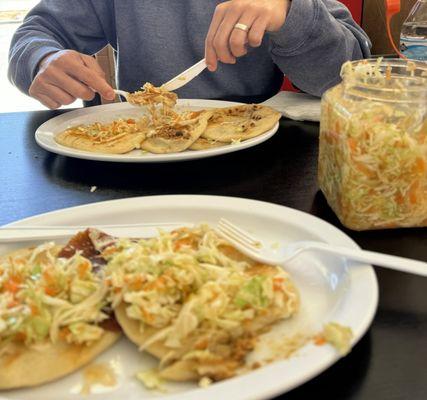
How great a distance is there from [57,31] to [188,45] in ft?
1.83

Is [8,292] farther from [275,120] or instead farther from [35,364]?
[275,120]

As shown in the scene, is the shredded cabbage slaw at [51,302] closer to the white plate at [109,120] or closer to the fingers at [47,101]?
the white plate at [109,120]

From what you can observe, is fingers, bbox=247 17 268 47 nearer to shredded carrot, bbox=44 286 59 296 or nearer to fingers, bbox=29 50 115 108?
fingers, bbox=29 50 115 108

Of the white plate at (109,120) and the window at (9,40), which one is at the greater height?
the white plate at (109,120)

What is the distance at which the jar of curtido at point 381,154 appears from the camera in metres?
0.90

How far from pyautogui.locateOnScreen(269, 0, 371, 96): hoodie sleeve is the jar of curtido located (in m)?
0.75

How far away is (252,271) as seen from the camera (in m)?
0.78

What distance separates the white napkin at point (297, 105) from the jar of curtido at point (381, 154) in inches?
24.7

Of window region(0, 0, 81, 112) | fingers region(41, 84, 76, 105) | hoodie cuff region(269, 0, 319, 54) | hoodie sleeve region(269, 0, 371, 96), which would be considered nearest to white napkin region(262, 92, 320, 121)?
hoodie sleeve region(269, 0, 371, 96)

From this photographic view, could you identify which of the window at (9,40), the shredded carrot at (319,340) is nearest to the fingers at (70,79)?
the shredded carrot at (319,340)

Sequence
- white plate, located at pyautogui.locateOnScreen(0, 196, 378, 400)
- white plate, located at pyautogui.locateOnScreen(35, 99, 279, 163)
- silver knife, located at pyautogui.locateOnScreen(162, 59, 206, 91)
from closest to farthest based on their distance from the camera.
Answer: white plate, located at pyautogui.locateOnScreen(0, 196, 378, 400)
white plate, located at pyautogui.locateOnScreen(35, 99, 279, 163)
silver knife, located at pyautogui.locateOnScreen(162, 59, 206, 91)

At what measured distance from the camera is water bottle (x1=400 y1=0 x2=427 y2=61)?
214cm

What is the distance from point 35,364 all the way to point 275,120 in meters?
1.01

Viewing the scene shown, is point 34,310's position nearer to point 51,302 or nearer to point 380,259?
point 51,302
